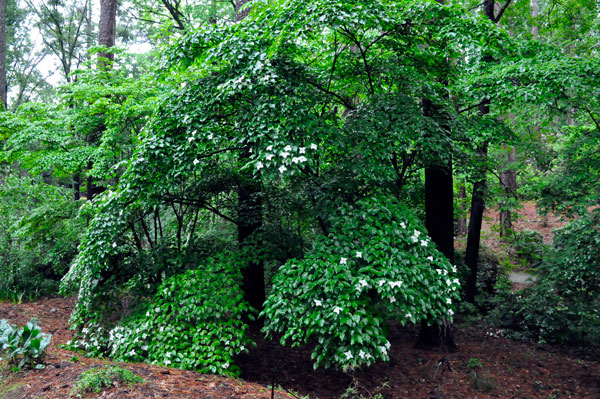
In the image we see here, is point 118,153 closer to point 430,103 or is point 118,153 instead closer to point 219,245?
point 219,245

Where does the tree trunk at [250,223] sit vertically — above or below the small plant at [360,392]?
above

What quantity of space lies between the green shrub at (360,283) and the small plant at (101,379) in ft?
4.28

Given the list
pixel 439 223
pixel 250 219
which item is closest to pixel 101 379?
pixel 250 219

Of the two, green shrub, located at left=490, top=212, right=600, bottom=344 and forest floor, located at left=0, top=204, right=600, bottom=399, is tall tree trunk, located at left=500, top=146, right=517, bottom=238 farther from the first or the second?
forest floor, located at left=0, top=204, right=600, bottom=399

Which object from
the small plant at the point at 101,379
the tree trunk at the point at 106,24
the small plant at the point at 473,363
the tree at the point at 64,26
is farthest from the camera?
the tree at the point at 64,26

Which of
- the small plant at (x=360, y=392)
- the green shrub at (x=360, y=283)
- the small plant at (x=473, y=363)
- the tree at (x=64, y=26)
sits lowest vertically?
the small plant at (x=360, y=392)

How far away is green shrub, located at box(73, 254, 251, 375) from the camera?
4219 mm

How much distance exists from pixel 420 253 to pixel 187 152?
278 cm

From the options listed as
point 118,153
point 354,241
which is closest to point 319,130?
point 354,241

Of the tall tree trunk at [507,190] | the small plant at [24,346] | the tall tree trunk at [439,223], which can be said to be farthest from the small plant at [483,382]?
the small plant at [24,346]

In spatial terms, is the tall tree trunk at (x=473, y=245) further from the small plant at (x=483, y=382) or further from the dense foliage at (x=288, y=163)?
the small plant at (x=483, y=382)

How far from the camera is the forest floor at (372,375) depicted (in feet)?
11.1

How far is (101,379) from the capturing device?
3180 millimetres

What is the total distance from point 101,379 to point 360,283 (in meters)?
2.36
